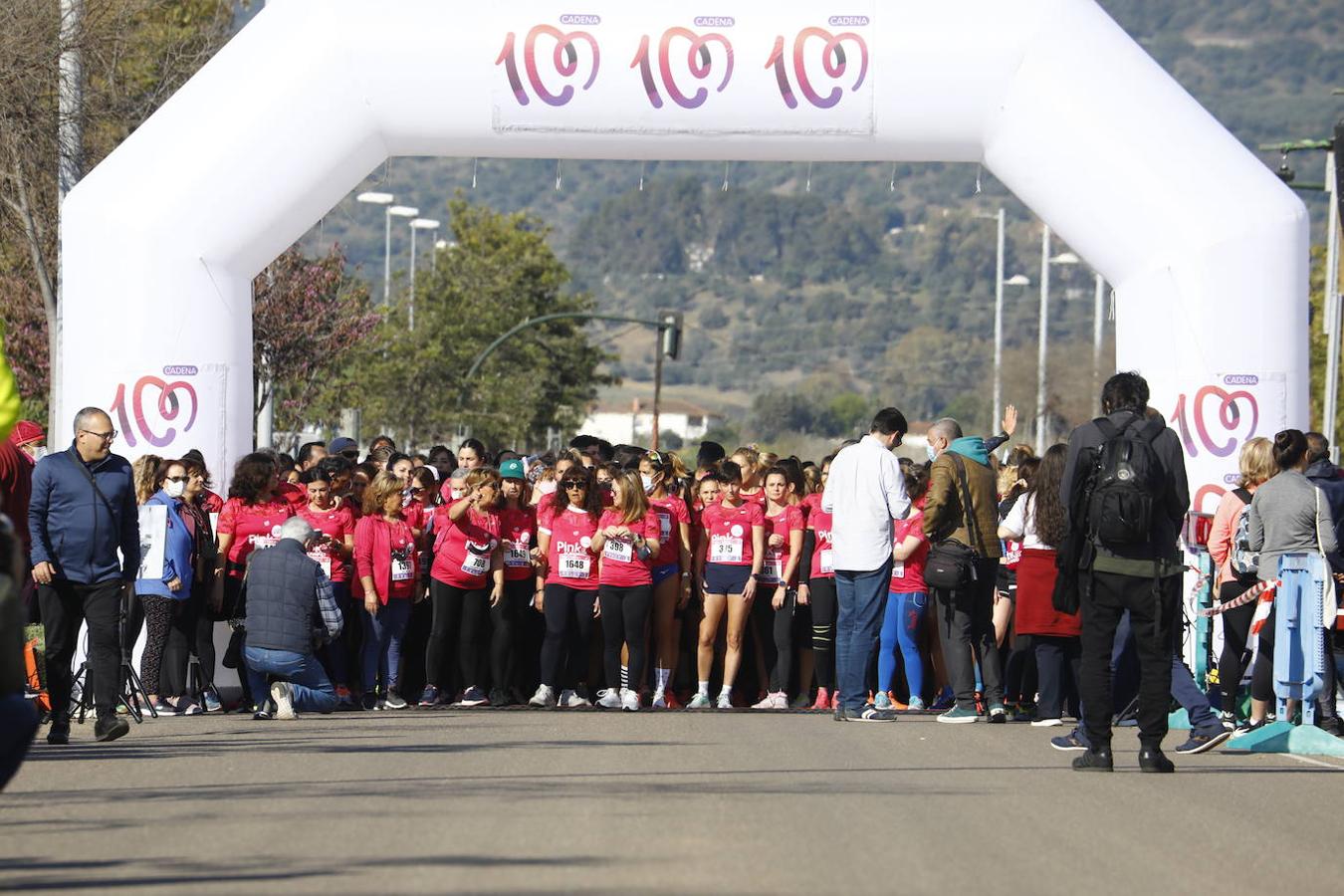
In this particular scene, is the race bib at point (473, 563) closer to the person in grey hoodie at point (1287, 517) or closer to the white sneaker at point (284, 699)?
the white sneaker at point (284, 699)

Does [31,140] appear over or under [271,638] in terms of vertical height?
over

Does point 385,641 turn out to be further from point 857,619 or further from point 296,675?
point 857,619

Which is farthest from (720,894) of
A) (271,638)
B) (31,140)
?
(31,140)

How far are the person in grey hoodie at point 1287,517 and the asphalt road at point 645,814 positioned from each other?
1320 mm

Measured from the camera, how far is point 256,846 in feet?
26.5

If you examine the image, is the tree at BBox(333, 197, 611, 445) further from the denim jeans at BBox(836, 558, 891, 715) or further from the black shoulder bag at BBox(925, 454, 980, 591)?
the denim jeans at BBox(836, 558, 891, 715)

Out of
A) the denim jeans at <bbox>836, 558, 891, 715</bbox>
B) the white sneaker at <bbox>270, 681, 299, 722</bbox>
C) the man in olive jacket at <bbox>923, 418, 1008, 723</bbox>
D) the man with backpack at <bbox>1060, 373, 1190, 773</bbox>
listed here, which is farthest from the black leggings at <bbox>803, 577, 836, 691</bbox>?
the man with backpack at <bbox>1060, 373, 1190, 773</bbox>

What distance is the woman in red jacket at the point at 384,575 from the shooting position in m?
14.9

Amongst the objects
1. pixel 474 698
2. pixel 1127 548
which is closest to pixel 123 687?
pixel 474 698

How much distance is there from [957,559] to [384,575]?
3915mm

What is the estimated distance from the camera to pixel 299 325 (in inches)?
1169

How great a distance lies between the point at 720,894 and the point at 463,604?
26.4ft

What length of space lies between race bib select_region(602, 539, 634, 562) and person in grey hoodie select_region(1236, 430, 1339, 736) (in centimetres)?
419

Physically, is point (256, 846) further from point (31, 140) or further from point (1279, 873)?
point (31, 140)
